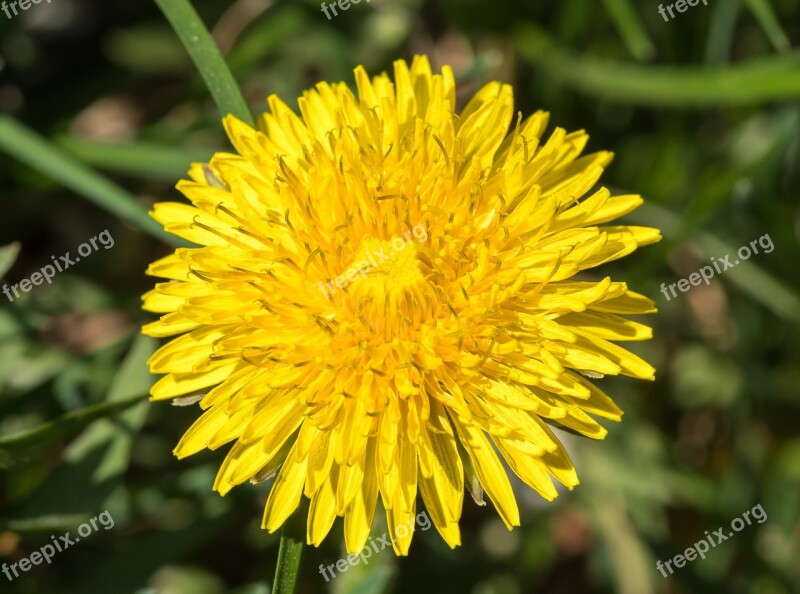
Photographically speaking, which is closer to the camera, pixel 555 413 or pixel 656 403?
pixel 555 413

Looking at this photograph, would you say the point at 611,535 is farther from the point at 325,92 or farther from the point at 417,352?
the point at 325,92

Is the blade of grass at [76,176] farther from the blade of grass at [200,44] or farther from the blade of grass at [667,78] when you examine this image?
the blade of grass at [667,78]

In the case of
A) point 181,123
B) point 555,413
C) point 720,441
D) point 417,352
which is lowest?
point 720,441

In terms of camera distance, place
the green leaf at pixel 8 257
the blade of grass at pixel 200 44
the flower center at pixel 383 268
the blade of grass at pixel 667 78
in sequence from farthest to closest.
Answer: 1. the blade of grass at pixel 667 78
2. the green leaf at pixel 8 257
3. the blade of grass at pixel 200 44
4. the flower center at pixel 383 268

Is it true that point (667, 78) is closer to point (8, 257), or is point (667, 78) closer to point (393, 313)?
point (393, 313)

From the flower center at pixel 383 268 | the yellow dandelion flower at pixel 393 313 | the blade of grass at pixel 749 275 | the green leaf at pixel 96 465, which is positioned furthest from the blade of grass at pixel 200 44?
the blade of grass at pixel 749 275

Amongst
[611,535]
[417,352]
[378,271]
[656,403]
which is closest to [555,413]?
[417,352]
